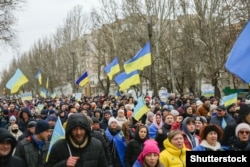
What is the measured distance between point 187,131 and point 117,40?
3237 centimetres

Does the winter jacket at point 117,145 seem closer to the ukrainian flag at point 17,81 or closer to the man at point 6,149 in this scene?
the man at point 6,149

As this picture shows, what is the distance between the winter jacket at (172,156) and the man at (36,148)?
1598 millimetres

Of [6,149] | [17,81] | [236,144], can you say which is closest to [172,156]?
[236,144]

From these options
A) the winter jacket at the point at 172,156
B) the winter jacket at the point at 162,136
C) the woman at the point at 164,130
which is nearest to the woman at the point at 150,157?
the winter jacket at the point at 172,156

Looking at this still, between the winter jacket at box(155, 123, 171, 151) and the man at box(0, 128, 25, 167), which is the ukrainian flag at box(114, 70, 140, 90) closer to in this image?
the winter jacket at box(155, 123, 171, 151)

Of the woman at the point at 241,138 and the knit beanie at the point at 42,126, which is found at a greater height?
the knit beanie at the point at 42,126

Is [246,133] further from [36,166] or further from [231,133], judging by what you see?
[36,166]

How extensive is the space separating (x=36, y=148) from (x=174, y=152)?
1843 millimetres

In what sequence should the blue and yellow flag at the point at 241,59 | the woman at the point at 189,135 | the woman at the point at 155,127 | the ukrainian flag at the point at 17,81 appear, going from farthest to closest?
the ukrainian flag at the point at 17,81 < the woman at the point at 155,127 < the woman at the point at 189,135 < the blue and yellow flag at the point at 241,59

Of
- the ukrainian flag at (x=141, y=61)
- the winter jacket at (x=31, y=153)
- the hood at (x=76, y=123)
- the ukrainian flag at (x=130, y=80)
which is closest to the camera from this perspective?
the hood at (x=76, y=123)

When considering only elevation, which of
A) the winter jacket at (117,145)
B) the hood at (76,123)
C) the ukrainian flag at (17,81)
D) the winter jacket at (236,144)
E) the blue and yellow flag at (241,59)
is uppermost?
the ukrainian flag at (17,81)

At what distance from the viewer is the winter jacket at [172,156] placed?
17.7 ft

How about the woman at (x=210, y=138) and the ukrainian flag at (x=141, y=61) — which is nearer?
the woman at (x=210, y=138)

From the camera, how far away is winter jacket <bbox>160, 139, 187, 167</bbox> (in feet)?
17.7
